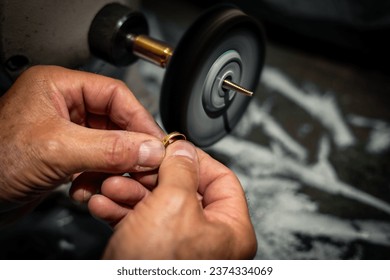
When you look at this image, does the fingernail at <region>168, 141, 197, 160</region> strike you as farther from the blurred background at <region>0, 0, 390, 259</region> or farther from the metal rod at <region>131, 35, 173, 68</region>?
the blurred background at <region>0, 0, 390, 259</region>

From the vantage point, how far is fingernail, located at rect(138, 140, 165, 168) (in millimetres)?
516

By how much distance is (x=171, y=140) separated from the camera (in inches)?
22.2

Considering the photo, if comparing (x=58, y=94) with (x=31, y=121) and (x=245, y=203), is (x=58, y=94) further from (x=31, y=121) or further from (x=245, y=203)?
(x=245, y=203)

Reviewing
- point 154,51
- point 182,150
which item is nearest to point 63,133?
point 182,150

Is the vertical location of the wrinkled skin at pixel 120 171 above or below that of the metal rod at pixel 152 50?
below

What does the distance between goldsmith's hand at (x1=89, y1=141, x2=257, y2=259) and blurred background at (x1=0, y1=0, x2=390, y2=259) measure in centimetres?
27

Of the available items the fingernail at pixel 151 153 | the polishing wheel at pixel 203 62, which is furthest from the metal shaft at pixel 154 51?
the fingernail at pixel 151 153

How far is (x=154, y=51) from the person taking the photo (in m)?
0.72

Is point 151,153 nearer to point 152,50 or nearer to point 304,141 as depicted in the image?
point 152,50

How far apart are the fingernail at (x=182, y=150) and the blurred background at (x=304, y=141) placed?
1.05 feet

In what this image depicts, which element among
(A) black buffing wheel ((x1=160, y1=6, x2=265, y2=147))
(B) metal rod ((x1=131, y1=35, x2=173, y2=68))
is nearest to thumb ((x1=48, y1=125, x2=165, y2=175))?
(A) black buffing wheel ((x1=160, y1=6, x2=265, y2=147))

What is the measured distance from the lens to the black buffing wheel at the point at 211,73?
2.01 ft

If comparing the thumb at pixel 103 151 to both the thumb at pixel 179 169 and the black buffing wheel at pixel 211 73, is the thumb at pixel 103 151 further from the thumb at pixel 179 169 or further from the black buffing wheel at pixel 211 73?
the black buffing wheel at pixel 211 73

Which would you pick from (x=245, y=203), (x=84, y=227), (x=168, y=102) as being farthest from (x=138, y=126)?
(x=84, y=227)
